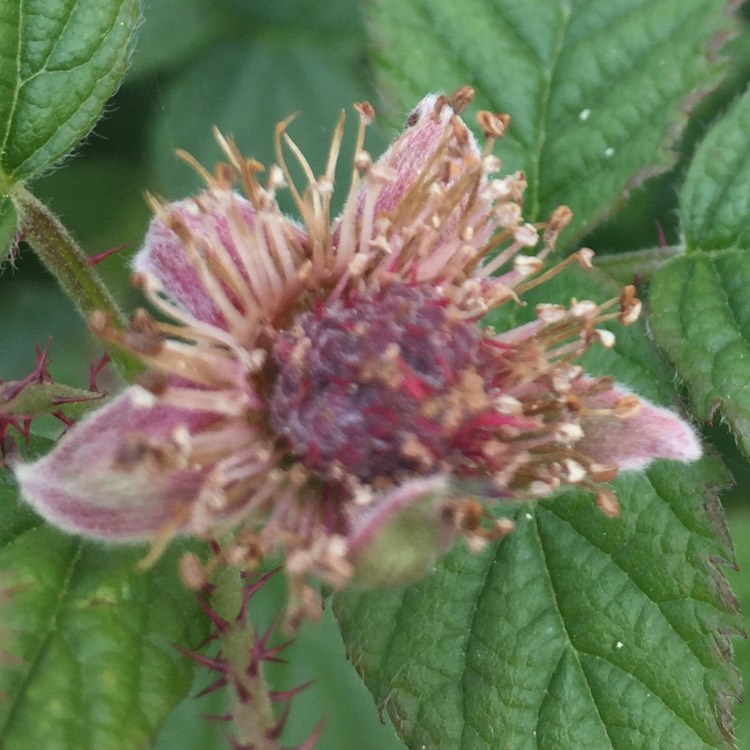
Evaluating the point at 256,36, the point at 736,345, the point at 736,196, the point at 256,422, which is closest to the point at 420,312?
the point at 256,422

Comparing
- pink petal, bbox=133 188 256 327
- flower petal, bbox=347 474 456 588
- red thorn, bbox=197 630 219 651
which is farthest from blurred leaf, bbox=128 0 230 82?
flower petal, bbox=347 474 456 588

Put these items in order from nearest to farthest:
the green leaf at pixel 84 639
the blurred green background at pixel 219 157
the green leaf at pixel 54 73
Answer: the green leaf at pixel 84 639 → the green leaf at pixel 54 73 → the blurred green background at pixel 219 157

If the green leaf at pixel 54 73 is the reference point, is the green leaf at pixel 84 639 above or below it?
below

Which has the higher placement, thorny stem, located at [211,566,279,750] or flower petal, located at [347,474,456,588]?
flower petal, located at [347,474,456,588]

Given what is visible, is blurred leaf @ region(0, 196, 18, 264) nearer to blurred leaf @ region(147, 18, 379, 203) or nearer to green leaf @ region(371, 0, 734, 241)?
green leaf @ region(371, 0, 734, 241)

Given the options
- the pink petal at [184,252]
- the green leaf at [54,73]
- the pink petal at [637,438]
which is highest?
the green leaf at [54,73]

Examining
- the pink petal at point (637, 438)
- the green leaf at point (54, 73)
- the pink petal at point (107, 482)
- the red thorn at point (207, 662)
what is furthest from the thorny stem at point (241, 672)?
the green leaf at point (54, 73)

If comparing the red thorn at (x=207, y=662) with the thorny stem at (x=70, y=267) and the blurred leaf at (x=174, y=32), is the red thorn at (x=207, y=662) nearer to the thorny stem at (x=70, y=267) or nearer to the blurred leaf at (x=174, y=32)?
the thorny stem at (x=70, y=267)
